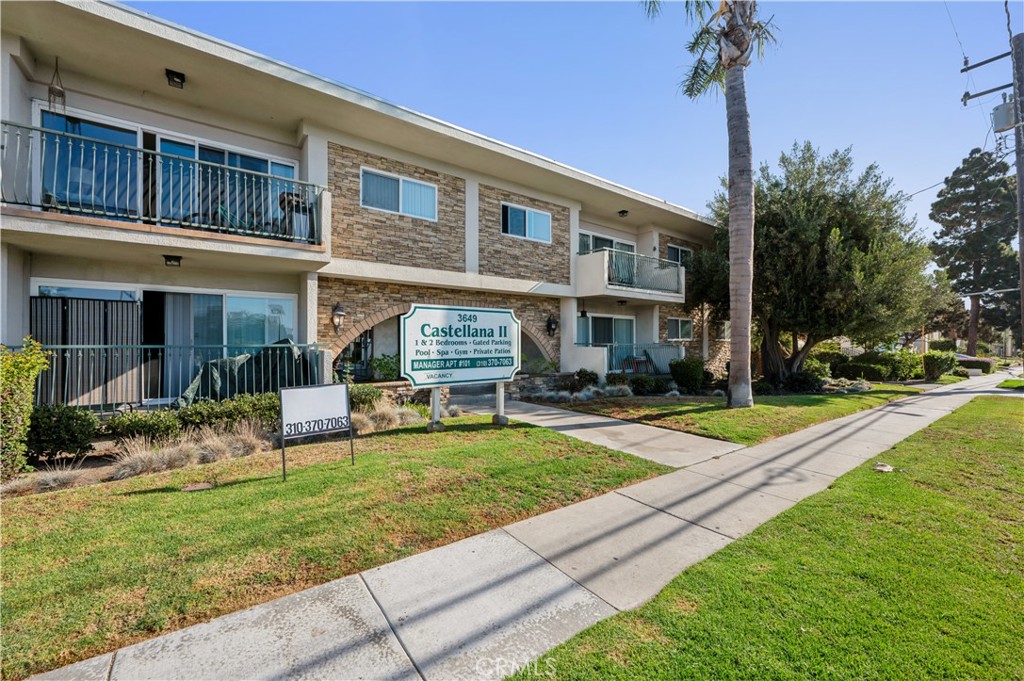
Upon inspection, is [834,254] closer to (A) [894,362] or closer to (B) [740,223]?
(B) [740,223]

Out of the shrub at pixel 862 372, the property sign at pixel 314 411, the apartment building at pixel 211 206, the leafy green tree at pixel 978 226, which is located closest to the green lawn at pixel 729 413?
the apartment building at pixel 211 206

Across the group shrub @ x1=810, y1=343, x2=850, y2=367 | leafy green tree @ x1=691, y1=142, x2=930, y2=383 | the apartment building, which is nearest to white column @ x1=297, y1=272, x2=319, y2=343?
the apartment building

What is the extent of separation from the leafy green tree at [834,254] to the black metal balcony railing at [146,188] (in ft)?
50.7

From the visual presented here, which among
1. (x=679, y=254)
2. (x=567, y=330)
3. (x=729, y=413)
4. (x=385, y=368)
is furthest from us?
(x=679, y=254)

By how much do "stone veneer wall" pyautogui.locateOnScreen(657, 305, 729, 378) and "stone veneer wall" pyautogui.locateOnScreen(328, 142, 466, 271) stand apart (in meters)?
10.3

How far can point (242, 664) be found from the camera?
95.6 inches

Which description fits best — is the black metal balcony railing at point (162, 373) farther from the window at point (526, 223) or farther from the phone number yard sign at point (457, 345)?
the window at point (526, 223)

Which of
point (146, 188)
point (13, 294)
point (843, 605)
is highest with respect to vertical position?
point (146, 188)

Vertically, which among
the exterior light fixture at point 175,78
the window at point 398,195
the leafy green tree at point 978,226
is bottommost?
the window at point 398,195

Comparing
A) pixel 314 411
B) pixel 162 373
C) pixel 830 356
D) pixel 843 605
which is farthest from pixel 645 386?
pixel 830 356

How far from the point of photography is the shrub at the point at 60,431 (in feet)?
19.1

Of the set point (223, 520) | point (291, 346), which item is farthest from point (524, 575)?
point (291, 346)

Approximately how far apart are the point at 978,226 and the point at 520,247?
47.0 meters

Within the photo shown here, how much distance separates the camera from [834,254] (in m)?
14.1
